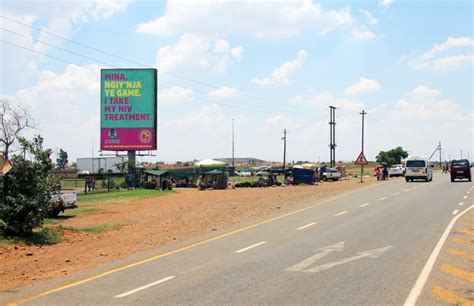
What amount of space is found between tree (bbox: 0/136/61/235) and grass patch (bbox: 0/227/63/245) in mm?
244

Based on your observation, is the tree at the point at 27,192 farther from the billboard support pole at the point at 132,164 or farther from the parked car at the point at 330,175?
the parked car at the point at 330,175

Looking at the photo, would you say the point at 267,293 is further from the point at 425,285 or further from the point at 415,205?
the point at 415,205

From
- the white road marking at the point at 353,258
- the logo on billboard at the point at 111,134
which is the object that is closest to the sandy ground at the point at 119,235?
the white road marking at the point at 353,258

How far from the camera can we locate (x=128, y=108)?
4956cm

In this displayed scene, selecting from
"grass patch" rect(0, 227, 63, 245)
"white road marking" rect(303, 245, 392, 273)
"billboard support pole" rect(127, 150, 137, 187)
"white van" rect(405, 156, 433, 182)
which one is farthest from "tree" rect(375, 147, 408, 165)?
"white road marking" rect(303, 245, 392, 273)

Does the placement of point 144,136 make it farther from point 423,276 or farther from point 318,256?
point 423,276

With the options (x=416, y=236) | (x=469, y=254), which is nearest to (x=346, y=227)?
(x=416, y=236)

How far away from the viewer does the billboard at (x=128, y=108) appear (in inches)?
1948

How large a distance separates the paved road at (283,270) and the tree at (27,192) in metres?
5.19

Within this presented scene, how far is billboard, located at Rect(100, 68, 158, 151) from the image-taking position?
49.5m

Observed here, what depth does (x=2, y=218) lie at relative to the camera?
15156 millimetres

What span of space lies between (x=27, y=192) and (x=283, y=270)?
9.28m

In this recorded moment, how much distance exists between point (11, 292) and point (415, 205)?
18.5m

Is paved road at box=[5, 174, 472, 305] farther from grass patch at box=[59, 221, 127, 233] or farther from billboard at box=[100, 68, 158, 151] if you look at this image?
billboard at box=[100, 68, 158, 151]
